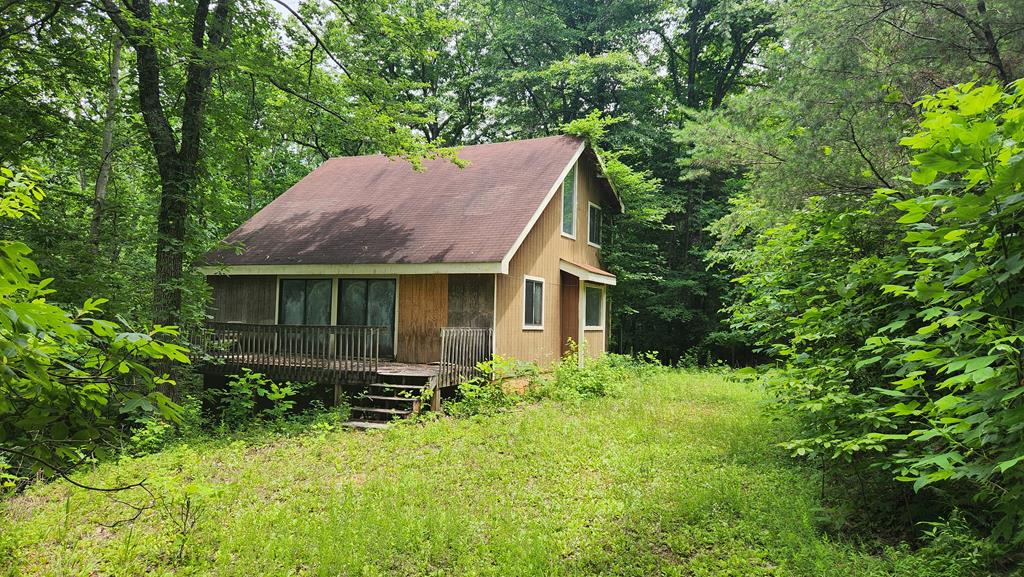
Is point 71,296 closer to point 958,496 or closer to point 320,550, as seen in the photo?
point 320,550

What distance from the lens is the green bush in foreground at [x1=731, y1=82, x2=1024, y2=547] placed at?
103 inches

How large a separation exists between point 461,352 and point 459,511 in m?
6.08

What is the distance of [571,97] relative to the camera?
26.4 metres

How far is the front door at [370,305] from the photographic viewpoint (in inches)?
539

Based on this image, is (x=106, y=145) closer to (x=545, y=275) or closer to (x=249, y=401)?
(x=249, y=401)

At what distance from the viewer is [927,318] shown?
300 cm

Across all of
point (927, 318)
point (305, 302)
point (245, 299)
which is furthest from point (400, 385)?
point (927, 318)

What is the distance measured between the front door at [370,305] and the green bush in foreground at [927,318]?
8325 mm

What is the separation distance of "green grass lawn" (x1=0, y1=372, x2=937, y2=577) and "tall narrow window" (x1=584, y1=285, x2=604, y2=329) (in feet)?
26.6

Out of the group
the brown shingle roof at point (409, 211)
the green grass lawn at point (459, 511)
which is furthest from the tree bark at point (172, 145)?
the brown shingle roof at point (409, 211)

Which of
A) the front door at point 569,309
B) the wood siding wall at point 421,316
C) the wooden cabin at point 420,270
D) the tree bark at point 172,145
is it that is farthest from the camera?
the front door at point 569,309

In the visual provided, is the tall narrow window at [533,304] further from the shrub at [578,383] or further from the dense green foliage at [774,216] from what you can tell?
the dense green foliage at [774,216]

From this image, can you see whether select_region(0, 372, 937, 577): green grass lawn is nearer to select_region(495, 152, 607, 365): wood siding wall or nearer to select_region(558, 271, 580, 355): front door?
select_region(495, 152, 607, 365): wood siding wall

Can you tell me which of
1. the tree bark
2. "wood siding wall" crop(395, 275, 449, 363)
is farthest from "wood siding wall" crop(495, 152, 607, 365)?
the tree bark
